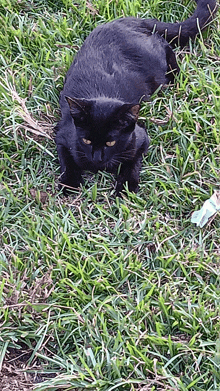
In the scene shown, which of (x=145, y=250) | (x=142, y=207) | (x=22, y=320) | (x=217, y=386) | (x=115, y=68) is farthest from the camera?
(x=115, y=68)

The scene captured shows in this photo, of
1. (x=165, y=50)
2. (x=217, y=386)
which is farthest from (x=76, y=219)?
(x=165, y=50)

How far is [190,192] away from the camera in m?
2.38

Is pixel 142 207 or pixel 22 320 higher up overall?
pixel 142 207

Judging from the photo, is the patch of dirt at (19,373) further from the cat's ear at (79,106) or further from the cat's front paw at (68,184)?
the cat's ear at (79,106)

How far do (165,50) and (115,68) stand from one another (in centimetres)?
40

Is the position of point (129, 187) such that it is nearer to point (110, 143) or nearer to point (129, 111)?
point (110, 143)

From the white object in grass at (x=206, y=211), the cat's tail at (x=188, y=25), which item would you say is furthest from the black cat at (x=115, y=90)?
the white object in grass at (x=206, y=211)

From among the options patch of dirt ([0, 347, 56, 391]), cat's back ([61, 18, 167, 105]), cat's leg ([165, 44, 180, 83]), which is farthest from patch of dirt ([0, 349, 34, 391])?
cat's leg ([165, 44, 180, 83])

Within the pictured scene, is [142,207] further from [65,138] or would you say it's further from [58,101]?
[58,101]

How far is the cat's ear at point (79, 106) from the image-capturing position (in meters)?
2.16

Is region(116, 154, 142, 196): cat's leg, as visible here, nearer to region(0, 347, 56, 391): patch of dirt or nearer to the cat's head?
the cat's head

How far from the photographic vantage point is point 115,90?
2.51 meters

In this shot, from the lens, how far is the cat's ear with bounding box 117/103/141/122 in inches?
84.3

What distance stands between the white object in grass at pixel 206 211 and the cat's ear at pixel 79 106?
27.9 inches
